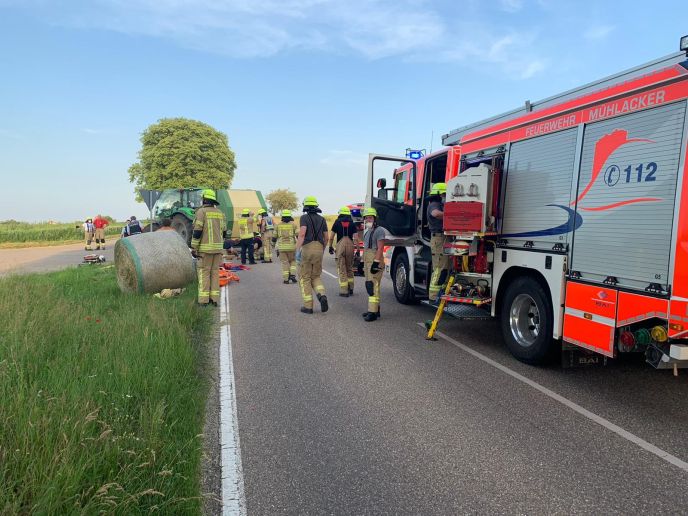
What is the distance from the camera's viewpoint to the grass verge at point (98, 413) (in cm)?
249

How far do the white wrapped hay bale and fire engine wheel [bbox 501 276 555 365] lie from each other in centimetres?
605

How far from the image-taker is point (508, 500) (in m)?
2.77

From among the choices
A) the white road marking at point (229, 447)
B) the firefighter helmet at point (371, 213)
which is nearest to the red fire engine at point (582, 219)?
the firefighter helmet at point (371, 213)

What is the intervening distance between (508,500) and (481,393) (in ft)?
5.82

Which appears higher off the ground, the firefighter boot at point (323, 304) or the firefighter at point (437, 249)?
the firefighter at point (437, 249)

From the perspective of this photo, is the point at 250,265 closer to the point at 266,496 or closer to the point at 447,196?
the point at 447,196

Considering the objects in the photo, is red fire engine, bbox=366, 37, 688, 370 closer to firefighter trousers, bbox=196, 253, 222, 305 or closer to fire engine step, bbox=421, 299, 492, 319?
fire engine step, bbox=421, 299, 492, 319

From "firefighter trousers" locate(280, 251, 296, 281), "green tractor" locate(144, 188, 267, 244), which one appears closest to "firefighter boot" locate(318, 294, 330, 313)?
"firefighter trousers" locate(280, 251, 296, 281)

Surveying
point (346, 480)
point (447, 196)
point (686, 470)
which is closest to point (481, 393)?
point (686, 470)

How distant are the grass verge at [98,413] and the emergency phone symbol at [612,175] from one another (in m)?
4.17

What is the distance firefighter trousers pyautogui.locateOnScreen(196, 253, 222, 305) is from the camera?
28.5 ft

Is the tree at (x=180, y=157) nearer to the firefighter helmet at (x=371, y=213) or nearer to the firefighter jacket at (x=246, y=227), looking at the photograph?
the firefighter jacket at (x=246, y=227)

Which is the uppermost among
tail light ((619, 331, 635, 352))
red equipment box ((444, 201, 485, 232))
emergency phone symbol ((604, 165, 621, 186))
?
emergency phone symbol ((604, 165, 621, 186))

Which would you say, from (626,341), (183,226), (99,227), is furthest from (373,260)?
(99,227)
